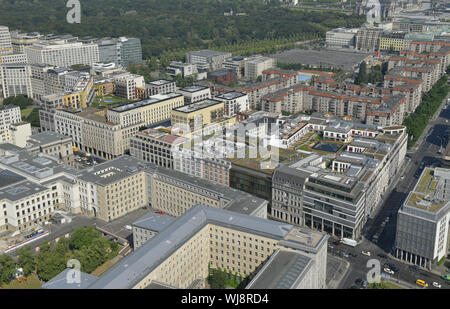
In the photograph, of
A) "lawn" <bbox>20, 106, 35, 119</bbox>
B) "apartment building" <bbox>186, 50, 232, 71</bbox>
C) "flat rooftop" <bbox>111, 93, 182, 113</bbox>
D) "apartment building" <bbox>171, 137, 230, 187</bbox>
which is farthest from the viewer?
"apartment building" <bbox>186, 50, 232, 71</bbox>

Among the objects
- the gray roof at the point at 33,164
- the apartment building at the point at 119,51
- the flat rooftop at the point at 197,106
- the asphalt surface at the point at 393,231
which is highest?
the apartment building at the point at 119,51

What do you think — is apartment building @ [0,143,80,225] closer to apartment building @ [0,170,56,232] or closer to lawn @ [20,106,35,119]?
apartment building @ [0,170,56,232]

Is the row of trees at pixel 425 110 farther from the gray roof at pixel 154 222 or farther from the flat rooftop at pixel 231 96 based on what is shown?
the gray roof at pixel 154 222

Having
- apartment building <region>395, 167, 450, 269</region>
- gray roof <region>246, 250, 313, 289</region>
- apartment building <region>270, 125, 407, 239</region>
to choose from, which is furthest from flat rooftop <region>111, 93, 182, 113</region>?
apartment building <region>395, 167, 450, 269</region>

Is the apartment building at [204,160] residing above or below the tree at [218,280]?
above

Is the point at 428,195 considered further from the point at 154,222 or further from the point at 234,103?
the point at 234,103

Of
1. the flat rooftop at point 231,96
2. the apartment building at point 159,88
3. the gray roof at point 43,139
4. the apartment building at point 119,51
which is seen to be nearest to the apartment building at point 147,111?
the flat rooftop at point 231,96

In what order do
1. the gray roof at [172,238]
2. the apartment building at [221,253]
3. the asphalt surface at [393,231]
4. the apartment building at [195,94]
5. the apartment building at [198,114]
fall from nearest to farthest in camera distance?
1. the gray roof at [172,238]
2. the apartment building at [221,253]
3. the asphalt surface at [393,231]
4. the apartment building at [198,114]
5. the apartment building at [195,94]

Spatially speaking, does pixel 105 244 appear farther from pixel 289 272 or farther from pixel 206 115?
pixel 206 115
